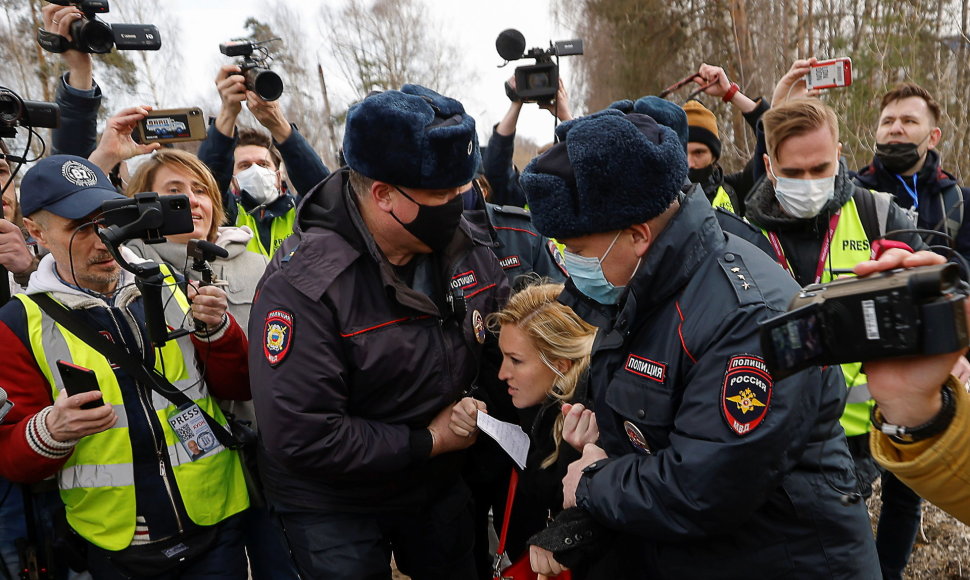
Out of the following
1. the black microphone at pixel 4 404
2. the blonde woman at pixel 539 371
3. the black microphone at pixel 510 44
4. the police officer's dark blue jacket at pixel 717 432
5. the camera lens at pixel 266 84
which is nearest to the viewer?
the police officer's dark blue jacket at pixel 717 432

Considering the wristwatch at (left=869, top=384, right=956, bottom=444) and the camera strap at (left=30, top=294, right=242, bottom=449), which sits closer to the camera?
the wristwatch at (left=869, top=384, right=956, bottom=444)

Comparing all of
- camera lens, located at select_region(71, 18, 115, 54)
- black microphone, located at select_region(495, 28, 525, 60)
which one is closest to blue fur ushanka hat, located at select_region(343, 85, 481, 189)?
camera lens, located at select_region(71, 18, 115, 54)

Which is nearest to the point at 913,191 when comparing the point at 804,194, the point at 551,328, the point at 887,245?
the point at 804,194

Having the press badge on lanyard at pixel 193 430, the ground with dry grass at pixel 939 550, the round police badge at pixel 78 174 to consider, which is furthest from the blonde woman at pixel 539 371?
the ground with dry grass at pixel 939 550

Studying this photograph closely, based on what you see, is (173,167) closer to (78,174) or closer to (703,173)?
(78,174)

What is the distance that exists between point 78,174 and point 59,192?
10 centimetres

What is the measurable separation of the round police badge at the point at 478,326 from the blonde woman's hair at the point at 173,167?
146 cm

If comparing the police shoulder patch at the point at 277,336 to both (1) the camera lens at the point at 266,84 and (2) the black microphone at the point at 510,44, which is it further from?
(2) the black microphone at the point at 510,44

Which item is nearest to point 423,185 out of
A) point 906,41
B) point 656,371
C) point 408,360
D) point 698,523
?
point 408,360

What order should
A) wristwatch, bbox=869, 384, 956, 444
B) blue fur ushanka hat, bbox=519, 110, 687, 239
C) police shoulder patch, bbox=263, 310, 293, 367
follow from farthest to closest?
police shoulder patch, bbox=263, 310, 293, 367
blue fur ushanka hat, bbox=519, 110, 687, 239
wristwatch, bbox=869, 384, 956, 444

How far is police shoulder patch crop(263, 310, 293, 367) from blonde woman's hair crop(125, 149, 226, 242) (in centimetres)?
127

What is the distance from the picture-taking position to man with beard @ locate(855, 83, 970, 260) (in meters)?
3.61

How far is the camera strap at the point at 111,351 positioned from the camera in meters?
2.14

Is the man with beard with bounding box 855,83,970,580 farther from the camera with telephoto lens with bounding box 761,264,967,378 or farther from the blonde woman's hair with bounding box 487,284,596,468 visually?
the camera with telephoto lens with bounding box 761,264,967,378
